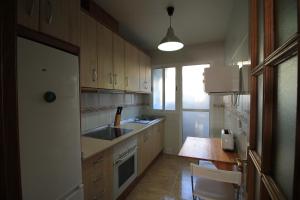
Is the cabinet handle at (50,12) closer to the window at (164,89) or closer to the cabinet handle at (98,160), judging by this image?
the cabinet handle at (98,160)

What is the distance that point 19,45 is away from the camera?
77 centimetres

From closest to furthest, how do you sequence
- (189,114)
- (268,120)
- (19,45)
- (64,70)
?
(268,120)
(19,45)
(64,70)
(189,114)

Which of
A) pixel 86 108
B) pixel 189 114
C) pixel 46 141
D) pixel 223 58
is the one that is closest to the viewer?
pixel 46 141

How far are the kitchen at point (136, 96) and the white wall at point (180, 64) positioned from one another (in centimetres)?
2

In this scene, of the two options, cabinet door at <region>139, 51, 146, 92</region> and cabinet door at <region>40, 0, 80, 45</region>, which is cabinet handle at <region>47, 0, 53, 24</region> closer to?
cabinet door at <region>40, 0, 80, 45</region>

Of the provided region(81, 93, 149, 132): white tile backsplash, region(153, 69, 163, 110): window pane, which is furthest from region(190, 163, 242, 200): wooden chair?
region(153, 69, 163, 110): window pane

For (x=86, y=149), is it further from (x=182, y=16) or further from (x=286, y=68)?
(x=182, y=16)

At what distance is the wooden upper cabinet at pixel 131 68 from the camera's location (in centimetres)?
238

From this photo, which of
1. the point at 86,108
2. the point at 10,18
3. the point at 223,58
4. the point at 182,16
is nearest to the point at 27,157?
the point at 10,18

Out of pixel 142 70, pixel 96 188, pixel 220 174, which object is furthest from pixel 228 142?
pixel 142 70

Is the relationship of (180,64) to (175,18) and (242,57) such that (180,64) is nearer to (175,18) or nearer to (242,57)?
(175,18)

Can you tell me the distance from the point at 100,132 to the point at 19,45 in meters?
1.53

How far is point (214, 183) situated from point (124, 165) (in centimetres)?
102

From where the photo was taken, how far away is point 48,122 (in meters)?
0.91
